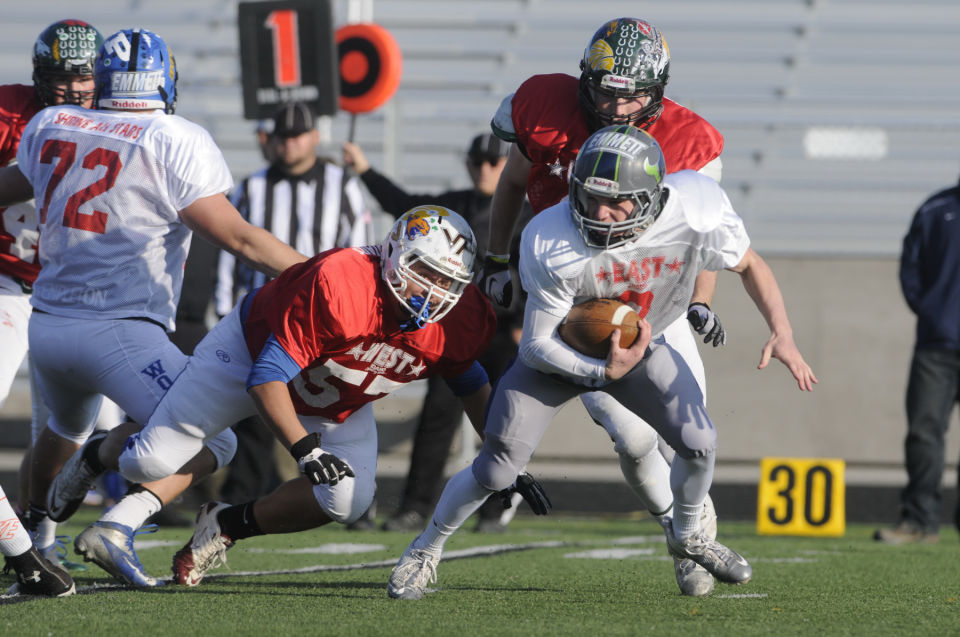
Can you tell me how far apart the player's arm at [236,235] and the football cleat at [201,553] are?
807 millimetres

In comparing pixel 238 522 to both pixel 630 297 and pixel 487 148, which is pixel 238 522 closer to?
pixel 630 297

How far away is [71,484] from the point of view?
4188 mm

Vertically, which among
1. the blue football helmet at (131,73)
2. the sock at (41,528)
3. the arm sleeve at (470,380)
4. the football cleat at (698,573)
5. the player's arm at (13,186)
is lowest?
the sock at (41,528)

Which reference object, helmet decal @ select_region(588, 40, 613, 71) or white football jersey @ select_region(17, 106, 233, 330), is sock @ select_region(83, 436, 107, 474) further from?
helmet decal @ select_region(588, 40, 613, 71)

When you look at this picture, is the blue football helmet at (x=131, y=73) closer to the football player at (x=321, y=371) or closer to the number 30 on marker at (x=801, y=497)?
the football player at (x=321, y=371)

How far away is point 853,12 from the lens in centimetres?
1113

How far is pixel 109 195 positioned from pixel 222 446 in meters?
0.88

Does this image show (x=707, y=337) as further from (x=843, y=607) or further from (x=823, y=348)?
(x=823, y=348)

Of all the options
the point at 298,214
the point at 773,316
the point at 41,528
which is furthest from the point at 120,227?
the point at 298,214

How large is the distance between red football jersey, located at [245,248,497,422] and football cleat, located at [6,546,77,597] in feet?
2.69

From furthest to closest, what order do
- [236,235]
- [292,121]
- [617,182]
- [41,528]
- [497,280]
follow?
[292,121], [41,528], [497,280], [236,235], [617,182]

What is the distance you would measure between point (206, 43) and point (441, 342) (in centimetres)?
831

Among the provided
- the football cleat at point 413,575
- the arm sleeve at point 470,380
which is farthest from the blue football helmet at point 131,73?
the football cleat at point 413,575

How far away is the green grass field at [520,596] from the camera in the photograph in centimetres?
322
